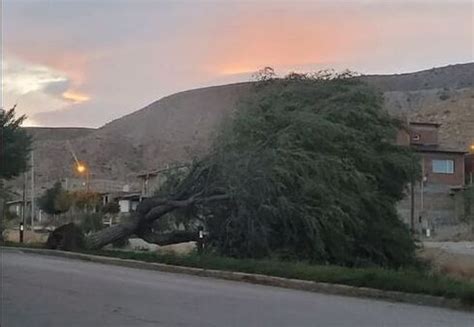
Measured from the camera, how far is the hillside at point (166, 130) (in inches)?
4769

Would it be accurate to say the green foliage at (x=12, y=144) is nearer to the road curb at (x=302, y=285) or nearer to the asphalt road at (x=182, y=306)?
the road curb at (x=302, y=285)

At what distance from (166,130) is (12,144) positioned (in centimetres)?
9390

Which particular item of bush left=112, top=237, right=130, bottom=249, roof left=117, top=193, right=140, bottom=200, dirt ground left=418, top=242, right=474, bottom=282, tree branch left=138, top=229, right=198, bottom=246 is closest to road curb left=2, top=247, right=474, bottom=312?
tree branch left=138, top=229, right=198, bottom=246

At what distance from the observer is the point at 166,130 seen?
138 meters

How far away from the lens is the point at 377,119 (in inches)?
1378

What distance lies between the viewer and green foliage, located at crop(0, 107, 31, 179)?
4372 cm

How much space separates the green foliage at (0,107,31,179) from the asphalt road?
2239 cm

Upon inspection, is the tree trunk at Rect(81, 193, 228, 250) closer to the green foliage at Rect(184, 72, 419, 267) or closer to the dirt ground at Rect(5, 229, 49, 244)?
the green foliage at Rect(184, 72, 419, 267)

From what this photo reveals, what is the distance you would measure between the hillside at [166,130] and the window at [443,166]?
20.4 m

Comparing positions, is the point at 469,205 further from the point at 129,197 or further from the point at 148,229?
the point at 148,229

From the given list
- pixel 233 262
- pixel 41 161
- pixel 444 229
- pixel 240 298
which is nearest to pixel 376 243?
pixel 233 262

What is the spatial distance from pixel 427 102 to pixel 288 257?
11041 cm

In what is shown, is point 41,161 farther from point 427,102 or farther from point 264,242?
point 264,242

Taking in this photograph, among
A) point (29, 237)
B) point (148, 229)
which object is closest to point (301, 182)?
point (148, 229)
